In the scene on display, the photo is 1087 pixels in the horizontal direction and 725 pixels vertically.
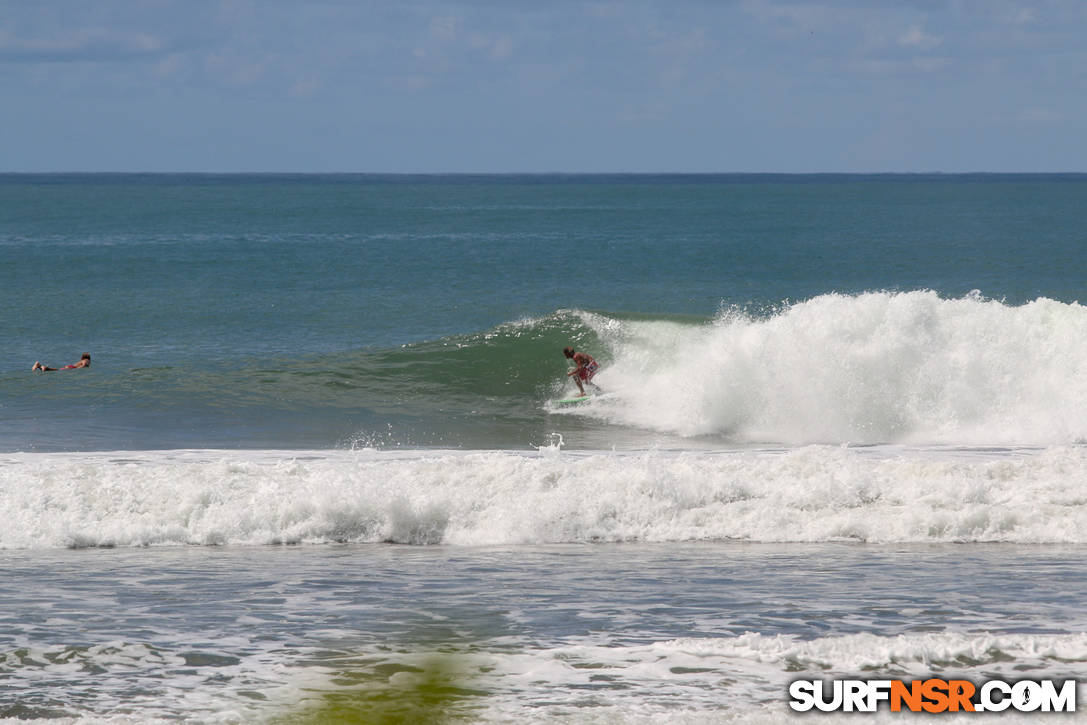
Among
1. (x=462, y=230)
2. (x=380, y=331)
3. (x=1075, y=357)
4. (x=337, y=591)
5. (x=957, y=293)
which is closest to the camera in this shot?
(x=337, y=591)

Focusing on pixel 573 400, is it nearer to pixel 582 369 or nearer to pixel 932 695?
pixel 582 369

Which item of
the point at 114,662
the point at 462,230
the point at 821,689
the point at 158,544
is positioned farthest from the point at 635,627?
the point at 462,230

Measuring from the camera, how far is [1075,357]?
22359 millimetres

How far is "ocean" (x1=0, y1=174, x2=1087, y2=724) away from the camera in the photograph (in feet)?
25.4

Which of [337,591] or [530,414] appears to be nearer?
[337,591]

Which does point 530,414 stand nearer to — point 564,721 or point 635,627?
point 635,627

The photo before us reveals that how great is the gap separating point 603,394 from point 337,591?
44.7ft

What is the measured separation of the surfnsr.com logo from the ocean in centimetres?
14

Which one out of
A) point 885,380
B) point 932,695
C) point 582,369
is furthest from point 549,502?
point 582,369

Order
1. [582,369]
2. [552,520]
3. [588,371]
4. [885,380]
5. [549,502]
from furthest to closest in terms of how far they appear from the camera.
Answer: [588,371] → [582,369] → [885,380] → [549,502] → [552,520]

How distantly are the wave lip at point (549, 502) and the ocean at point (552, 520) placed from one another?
0.14ft

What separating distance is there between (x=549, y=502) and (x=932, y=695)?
646cm

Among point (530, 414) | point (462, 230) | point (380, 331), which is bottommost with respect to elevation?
point (530, 414)

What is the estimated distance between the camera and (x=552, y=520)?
1304cm
